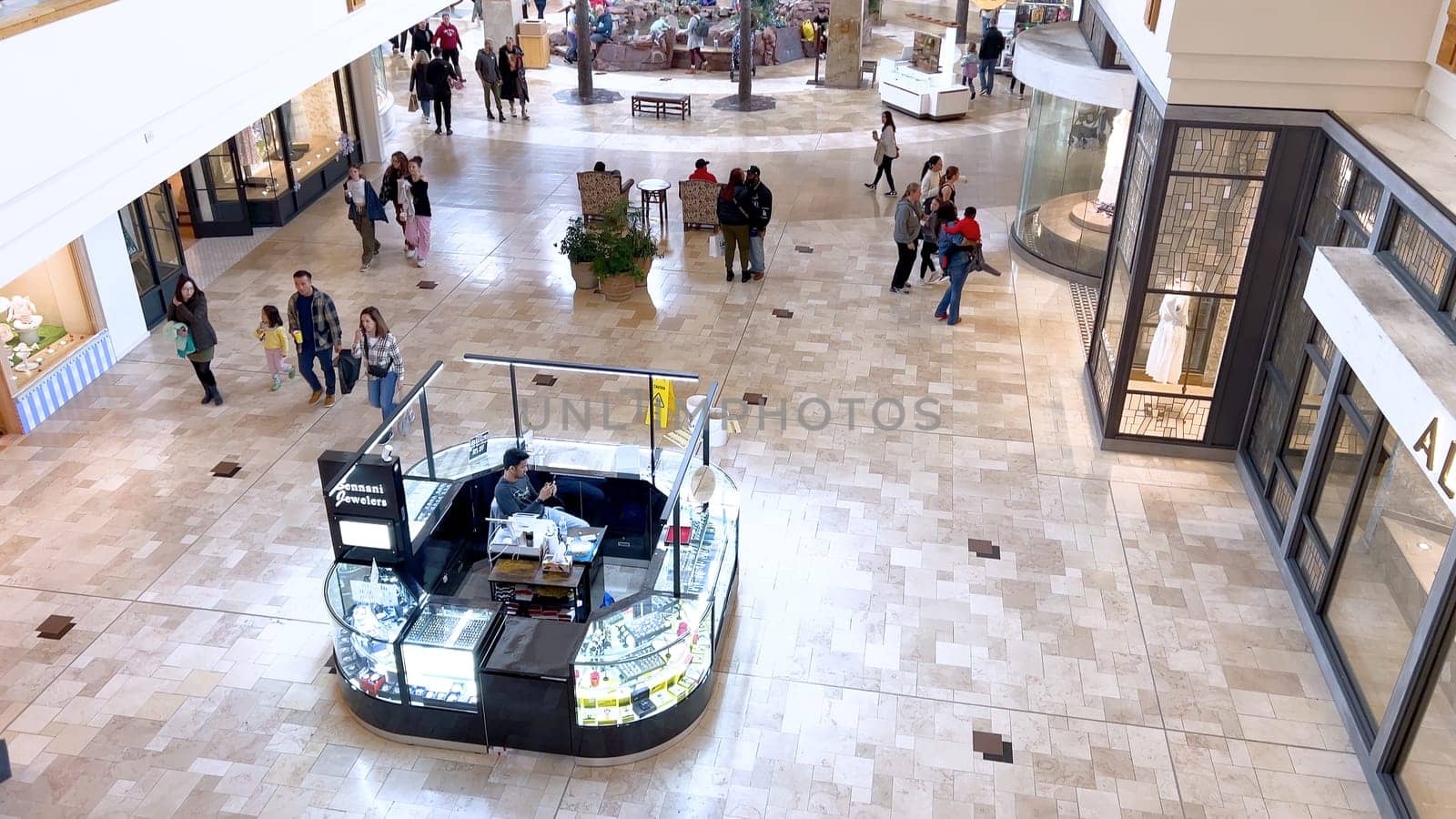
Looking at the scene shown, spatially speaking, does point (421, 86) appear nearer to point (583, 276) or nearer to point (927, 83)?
point (583, 276)

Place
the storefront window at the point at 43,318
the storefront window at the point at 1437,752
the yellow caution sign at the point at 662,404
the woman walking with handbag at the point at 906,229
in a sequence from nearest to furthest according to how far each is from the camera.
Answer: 1. the storefront window at the point at 1437,752
2. the yellow caution sign at the point at 662,404
3. the storefront window at the point at 43,318
4. the woman walking with handbag at the point at 906,229

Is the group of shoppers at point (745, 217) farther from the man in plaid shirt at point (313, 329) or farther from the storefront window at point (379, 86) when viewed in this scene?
the storefront window at point (379, 86)

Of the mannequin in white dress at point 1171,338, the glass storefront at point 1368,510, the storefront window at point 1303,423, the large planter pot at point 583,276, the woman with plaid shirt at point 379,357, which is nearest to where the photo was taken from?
the glass storefront at point 1368,510

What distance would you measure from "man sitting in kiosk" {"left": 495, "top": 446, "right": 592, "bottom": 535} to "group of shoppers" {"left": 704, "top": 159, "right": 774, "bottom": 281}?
231 inches

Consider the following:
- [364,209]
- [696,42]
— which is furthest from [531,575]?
[696,42]

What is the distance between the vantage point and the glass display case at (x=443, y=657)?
6.98m

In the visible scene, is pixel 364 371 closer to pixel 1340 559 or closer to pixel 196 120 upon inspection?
pixel 196 120

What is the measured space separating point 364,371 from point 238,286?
118 inches

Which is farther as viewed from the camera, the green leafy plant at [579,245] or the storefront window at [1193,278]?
the green leafy plant at [579,245]

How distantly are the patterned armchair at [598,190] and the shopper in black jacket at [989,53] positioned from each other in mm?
10348

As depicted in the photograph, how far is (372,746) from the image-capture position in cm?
720

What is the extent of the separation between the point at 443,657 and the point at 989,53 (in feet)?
62.0

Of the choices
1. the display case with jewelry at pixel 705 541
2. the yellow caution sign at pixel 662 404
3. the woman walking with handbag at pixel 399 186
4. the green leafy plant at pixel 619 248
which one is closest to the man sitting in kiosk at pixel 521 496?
the display case with jewelry at pixel 705 541

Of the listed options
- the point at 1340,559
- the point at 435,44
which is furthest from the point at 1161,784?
the point at 435,44
